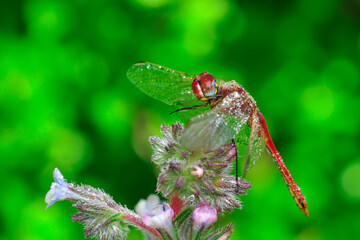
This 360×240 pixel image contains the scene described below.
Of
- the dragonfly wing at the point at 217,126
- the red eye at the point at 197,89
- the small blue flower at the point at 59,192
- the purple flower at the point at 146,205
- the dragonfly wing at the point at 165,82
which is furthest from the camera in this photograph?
the purple flower at the point at 146,205

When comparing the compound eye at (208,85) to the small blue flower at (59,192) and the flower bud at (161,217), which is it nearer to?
the flower bud at (161,217)

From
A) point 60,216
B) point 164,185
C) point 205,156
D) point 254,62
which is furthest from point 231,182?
point 254,62

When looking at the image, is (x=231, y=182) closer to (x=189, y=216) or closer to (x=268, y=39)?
(x=189, y=216)

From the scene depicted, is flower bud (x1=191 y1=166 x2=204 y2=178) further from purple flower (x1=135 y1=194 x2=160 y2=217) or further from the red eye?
purple flower (x1=135 y1=194 x2=160 y2=217)

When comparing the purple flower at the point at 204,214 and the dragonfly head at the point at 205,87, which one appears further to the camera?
the dragonfly head at the point at 205,87

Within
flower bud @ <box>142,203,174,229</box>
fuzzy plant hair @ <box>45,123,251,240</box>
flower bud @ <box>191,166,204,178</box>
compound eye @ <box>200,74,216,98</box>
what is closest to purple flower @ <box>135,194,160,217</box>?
fuzzy plant hair @ <box>45,123,251,240</box>

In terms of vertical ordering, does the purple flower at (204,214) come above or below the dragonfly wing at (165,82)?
below

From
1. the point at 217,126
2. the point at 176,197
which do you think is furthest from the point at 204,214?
the point at 217,126

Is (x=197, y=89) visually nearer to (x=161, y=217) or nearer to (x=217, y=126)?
(x=217, y=126)

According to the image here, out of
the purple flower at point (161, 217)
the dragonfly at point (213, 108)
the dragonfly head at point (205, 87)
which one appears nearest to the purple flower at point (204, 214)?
the purple flower at point (161, 217)
